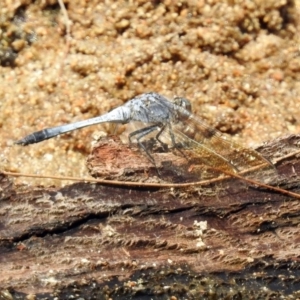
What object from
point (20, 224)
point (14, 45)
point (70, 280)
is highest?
point (14, 45)

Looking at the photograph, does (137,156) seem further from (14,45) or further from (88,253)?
(14,45)

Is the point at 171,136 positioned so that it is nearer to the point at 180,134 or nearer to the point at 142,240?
the point at 180,134

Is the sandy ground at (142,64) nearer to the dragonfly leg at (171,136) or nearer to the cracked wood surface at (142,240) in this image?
the dragonfly leg at (171,136)

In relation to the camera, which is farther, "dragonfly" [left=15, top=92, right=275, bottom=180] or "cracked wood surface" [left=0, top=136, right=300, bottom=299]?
"dragonfly" [left=15, top=92, right=275, bottom=180]

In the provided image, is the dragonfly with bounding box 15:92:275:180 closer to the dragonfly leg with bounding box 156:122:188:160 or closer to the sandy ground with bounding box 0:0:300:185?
the dragonfly leg with bounding box 156:122:188:160

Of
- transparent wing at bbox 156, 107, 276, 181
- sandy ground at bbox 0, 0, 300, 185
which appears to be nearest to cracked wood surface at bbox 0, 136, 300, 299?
transparent wing at bbox 156, 107, 276, 181

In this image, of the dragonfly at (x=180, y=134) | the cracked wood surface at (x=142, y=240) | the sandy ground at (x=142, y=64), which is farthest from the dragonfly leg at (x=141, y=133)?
the sandy ground at (x=142, y=64)

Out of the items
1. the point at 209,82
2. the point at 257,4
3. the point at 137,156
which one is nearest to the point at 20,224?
the point at 137,156

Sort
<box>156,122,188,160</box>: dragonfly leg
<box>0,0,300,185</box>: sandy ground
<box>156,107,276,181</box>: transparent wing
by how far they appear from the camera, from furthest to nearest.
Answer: <box>0,0,300,185</box>: sandy ground
<box>156,122,188,160</box>: dragonfly leg
<box>156,107,276,181</box>: transparent wing
